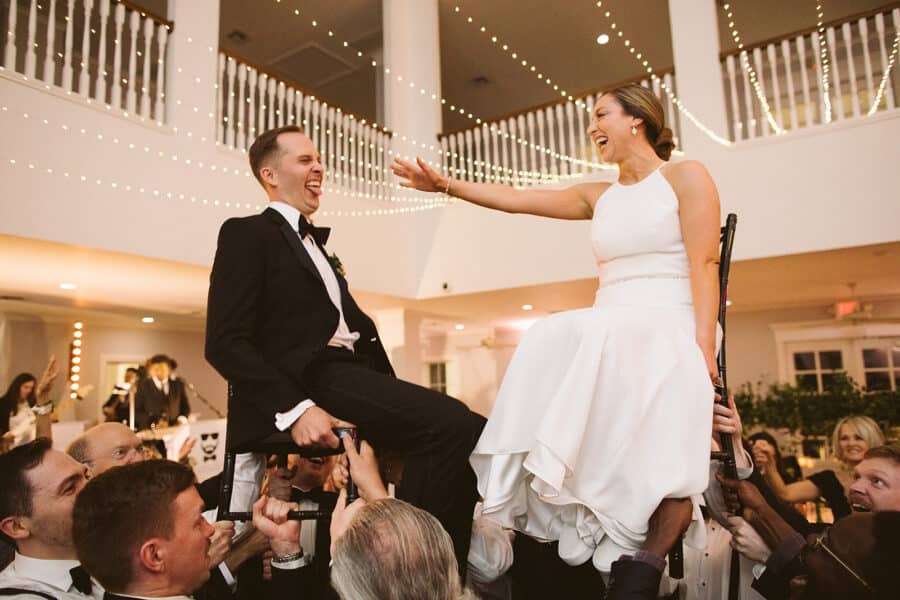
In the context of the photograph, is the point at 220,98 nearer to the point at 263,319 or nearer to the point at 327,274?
the point at 327,274

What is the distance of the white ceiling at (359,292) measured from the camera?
5.24 metres

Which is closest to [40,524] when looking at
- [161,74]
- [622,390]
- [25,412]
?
Result: [622,390]

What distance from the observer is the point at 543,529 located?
1475 millimetres

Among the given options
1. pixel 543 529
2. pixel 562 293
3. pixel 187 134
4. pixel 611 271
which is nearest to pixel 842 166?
pixel 562 293

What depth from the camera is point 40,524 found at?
68.1 inches

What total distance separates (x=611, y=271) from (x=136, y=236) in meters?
4.17

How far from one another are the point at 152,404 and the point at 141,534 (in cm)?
662

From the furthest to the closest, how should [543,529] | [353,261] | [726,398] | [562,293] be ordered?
[562,293]
[353,261]
[726,398]
[543,529]

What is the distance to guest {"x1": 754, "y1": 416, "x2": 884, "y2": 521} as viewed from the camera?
344 centimetres

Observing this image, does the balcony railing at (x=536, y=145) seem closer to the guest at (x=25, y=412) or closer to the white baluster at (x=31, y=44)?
the white baluster at (x=31, y=44)

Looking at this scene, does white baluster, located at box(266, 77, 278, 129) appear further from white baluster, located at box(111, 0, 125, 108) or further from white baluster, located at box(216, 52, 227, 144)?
white baluster, located at box(111, 0, 125, 108)

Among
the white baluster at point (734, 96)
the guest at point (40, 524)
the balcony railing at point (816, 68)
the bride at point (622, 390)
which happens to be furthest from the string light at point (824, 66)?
the guest at point (40, 524)

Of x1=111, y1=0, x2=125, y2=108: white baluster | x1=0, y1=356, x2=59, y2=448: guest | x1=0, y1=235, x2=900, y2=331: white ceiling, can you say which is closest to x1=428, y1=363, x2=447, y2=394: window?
x1=0, y1=235, x2=900, y2=331: white ceiling

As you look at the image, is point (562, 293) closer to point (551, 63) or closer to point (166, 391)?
point (551, 63)
